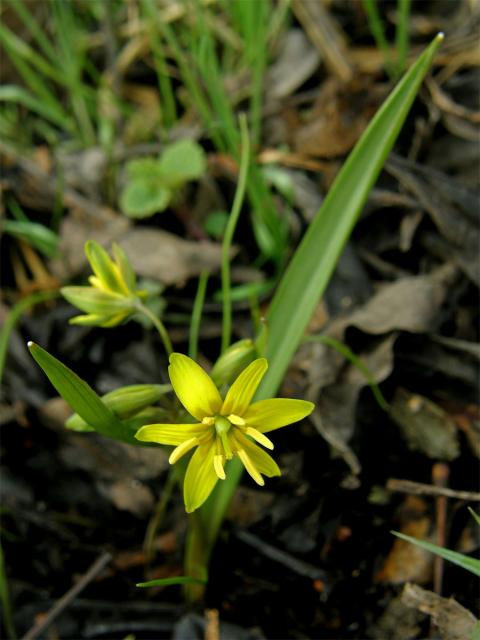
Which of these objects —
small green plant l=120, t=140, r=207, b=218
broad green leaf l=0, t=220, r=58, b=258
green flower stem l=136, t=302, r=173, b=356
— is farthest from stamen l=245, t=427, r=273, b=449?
broad green leaf l=0, t=220, r=58, b=258

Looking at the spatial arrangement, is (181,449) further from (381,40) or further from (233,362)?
(381,40)

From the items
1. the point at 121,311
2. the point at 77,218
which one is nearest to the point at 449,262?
the point at 121,311

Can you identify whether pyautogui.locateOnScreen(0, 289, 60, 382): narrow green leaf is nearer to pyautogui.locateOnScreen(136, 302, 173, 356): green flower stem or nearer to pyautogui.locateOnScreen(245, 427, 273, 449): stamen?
pyautogui.locateOnScreen(136, 302, 173, 356): green flower stem

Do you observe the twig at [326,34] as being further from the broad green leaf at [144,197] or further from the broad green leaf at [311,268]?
the broad green leaf at [311,268]

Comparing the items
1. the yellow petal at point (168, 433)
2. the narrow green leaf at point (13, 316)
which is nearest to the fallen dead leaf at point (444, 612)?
the yellow petal at point (168, 433)

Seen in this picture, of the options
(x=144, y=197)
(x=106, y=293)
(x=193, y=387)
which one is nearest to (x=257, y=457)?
(x=193, y=387)
